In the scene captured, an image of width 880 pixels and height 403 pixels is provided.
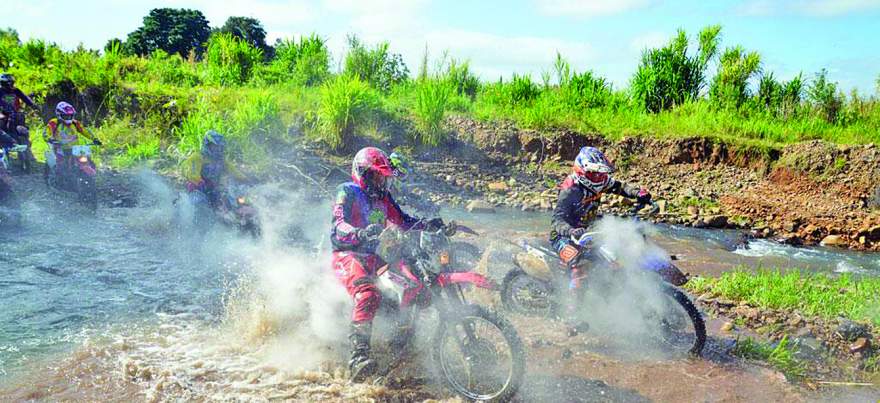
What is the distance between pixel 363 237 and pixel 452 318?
0.94m

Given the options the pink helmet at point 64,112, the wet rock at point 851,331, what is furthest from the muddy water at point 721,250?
the pink helmet at point 64,112

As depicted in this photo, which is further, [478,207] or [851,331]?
[478,207]

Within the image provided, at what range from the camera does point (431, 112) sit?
16.4 m

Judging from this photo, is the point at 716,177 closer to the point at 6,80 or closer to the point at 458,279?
the point at 458,279

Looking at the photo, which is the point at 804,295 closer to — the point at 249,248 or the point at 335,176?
the point at 249,248

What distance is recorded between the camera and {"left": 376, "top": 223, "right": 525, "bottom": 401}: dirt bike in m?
4.55

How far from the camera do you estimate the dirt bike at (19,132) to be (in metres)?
12.7

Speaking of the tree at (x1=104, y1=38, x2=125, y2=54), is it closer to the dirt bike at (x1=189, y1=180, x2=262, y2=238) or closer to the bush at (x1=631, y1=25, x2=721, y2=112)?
the dirt bike at (x1=189, y1=180, x2=262, y2=238)

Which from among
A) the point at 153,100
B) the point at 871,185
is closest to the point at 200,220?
the point at 153,100

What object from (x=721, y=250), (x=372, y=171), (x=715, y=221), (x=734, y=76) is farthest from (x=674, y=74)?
(x=372, y=171)

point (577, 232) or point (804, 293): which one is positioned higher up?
point (577, 232)

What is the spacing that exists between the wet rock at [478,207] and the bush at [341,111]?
13.2 ft

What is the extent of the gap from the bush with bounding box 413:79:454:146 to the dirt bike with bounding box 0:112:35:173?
913 cm

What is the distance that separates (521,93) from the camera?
19.5 meters
